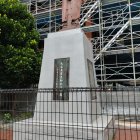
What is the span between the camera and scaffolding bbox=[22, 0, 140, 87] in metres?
16.3

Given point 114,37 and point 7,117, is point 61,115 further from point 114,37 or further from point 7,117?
point 114,37

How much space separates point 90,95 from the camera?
6469 mm

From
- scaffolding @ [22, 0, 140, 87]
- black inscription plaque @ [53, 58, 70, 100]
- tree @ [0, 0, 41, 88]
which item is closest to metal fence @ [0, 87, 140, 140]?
black inscription plaque @ [53, 58, 70, 100]

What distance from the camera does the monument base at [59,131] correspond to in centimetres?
580

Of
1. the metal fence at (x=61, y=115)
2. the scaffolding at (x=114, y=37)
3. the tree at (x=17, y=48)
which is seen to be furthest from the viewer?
the scaffolding at (x=114, y=37)

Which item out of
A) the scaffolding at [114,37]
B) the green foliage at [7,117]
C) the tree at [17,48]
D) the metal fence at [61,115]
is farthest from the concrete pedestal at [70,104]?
the scaffolding at [114,37]

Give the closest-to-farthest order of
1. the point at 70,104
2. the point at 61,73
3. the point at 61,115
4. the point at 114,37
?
the point at 70,104
the point at 61,115
the point at 61,73
the point at 114,37

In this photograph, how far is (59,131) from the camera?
240 inches

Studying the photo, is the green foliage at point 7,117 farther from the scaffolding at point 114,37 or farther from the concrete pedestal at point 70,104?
the scaffolding at point 114,37

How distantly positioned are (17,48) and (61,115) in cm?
906

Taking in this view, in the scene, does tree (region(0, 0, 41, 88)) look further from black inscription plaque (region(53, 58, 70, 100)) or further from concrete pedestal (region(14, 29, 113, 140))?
black inscription plaque (region(53, 58, 70, 100))

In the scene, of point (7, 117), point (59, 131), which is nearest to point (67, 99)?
point (59, 131)

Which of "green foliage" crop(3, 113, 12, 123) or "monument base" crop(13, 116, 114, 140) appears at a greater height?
"green foliage" crop(3, 113, 12, 123)

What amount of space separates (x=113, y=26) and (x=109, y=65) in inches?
99.9
